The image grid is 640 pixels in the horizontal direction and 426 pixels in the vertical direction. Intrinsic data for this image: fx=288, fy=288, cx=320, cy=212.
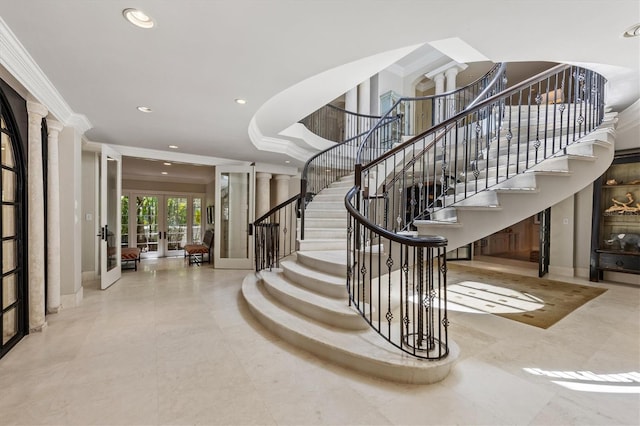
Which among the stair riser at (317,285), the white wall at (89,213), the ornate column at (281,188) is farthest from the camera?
the ornate column at (281,188)

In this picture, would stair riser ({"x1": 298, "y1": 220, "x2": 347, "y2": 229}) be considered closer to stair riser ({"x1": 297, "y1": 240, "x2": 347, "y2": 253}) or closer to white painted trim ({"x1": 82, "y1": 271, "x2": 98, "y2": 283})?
stair riser ({"x1": 297, "y1": 240, "x2": 347, "y2": 253})

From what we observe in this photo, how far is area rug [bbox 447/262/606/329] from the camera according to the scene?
3729mm

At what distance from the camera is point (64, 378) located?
7.32ft

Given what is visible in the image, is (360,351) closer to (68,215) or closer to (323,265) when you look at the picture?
(323,265)

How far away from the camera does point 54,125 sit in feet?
11.3

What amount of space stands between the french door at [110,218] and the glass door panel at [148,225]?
9.47 feet

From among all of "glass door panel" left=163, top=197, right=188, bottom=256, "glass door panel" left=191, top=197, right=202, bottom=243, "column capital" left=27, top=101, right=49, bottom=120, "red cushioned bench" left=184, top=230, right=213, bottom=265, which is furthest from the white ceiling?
"glass door panel" left=191, top=197, right=202, bottom=243

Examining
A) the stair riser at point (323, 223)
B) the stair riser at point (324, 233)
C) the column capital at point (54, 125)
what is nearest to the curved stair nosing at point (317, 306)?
the stair riser at point (324, 233)

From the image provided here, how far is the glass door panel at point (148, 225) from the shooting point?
29.5 feet

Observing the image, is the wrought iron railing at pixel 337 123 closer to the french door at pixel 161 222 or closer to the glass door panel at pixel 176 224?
the french door at pixel 161 222

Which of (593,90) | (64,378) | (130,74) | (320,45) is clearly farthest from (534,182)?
(64,378)

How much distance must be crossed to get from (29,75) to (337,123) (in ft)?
22.7

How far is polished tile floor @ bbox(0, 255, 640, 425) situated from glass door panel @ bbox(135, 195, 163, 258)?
6.05 metres

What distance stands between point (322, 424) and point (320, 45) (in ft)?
8.41
